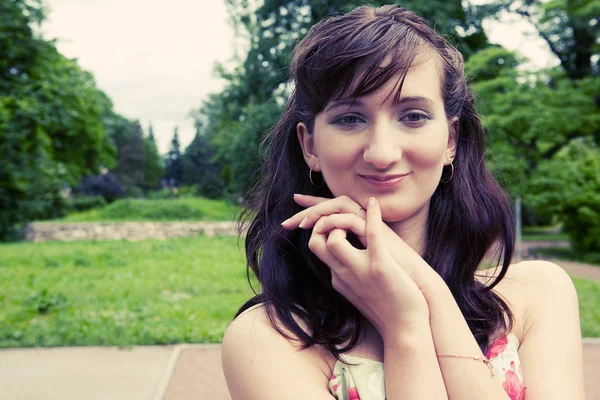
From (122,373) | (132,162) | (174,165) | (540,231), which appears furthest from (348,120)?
(174,165)

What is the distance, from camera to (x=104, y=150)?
3819 cm

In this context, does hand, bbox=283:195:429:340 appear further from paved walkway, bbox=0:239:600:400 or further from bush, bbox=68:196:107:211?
bush, bbox=68:196:107:211

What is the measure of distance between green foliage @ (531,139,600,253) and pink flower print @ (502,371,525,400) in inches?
458

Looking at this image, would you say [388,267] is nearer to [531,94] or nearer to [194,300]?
[194,300]

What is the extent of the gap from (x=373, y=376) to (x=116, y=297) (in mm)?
6708

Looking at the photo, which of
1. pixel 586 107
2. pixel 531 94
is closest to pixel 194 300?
pixel 531 94

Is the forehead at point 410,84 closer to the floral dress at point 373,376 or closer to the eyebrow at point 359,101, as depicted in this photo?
the eyebrow at point 359,101

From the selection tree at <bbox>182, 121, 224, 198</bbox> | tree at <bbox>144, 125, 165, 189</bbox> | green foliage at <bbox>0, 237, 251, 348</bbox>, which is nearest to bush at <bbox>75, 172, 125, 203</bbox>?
tree at <bbox>182, 121, 224, 198</bbox>

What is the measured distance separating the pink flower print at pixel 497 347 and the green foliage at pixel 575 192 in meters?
11.6

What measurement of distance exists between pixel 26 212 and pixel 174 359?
3346 mm

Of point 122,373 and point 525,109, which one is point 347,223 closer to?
point 122,373

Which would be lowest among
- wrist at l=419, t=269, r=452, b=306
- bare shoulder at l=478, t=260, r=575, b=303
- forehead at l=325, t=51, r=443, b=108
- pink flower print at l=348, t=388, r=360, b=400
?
pink flower print at l=348, t=388, r=360, b=400

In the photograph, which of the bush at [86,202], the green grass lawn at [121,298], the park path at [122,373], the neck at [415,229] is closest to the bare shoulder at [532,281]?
the neck at [415,229]

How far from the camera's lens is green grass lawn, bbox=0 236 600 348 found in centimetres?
535
